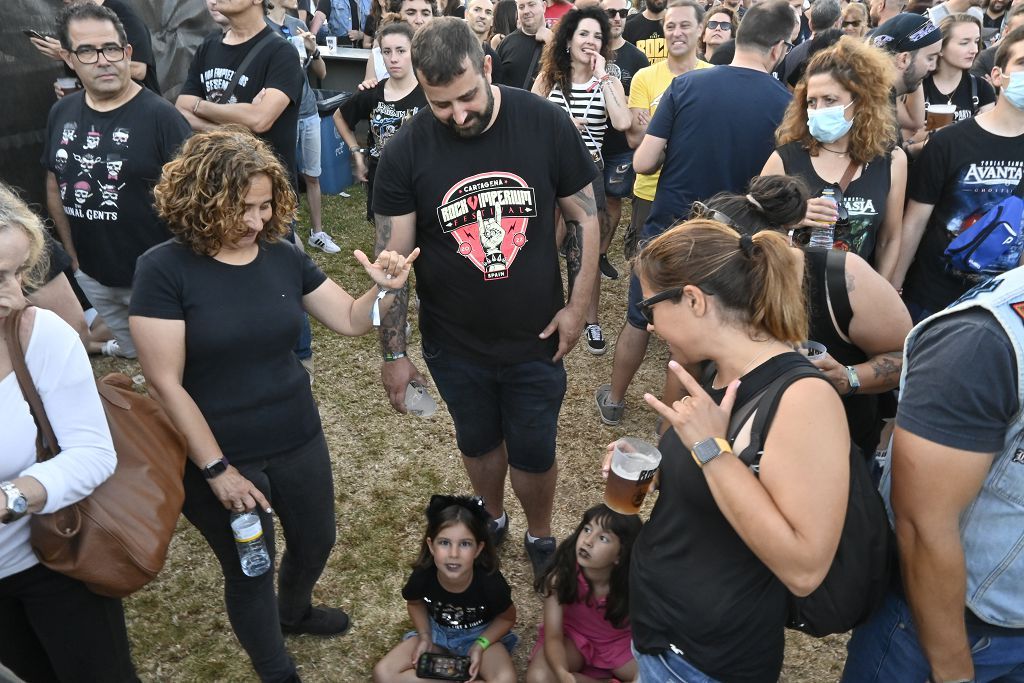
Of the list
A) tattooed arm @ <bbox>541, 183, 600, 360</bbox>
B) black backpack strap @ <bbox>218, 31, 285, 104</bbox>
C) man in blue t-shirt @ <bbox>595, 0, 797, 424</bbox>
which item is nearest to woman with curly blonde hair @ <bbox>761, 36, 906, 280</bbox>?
man in blue t-shirt @ <bbox>595, 0, 797, 424</bbox>

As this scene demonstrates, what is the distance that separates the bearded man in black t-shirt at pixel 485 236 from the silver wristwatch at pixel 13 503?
1.31m

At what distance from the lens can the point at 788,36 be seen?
365 centimetres

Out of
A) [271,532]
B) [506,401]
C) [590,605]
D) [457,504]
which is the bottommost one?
[590,605]

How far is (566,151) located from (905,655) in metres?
1.90

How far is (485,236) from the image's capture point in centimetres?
275

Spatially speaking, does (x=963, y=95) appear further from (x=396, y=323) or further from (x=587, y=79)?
(x=396, y=323)

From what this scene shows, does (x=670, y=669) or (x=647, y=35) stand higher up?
(x=647, y=35)

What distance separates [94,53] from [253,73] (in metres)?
1.08

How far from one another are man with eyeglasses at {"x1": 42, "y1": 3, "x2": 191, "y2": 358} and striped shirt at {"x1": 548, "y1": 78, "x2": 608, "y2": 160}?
2.36 metres

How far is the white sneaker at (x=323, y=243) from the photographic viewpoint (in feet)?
20.3

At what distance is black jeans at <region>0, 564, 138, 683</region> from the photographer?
1.93 m

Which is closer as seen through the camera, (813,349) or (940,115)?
(813,349)

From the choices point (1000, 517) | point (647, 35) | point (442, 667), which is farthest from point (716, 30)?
point (1000, 517)

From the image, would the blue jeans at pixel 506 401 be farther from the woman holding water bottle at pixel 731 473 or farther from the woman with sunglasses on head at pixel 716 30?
the woman with sunglasses on head at pixel 716 30
